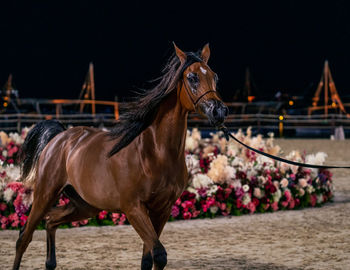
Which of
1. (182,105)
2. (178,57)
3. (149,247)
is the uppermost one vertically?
(178,57)

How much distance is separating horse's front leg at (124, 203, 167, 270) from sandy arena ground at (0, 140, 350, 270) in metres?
1.32

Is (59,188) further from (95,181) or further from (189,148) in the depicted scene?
(189,148)

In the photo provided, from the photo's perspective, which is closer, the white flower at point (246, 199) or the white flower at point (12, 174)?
the white flower at point (12, 174)

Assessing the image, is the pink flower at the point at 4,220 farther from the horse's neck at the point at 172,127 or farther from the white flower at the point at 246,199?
the horse's neck at the point at 172,127

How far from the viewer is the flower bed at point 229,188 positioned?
777 centimetres

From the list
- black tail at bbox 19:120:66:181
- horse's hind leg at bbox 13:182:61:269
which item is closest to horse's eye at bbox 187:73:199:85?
horse's hind leg at bbox 13:182:61:269

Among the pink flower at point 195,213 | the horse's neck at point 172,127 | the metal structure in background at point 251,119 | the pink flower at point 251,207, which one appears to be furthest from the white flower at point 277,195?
the metal structure in background at point 251,119

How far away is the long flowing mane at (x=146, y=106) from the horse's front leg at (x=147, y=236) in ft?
1.75

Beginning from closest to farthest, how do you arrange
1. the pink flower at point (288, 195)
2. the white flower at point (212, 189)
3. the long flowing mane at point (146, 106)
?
the long flowing mane at point (146, 106)
the white flower at point (212, 189)
the pink flower at point (288, 195)

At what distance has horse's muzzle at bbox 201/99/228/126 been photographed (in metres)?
3.81

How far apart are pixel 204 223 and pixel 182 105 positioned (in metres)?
3.90

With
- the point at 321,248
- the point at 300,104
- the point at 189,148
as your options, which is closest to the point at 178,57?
the point at 321,248

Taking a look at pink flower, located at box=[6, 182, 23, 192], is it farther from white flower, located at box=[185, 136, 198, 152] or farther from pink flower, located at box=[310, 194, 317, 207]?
pink flower, located at box=[310, 194, 317, 207]

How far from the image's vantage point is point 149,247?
400 cm
